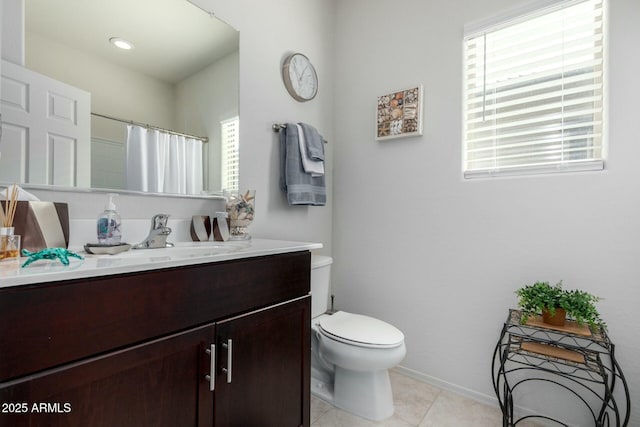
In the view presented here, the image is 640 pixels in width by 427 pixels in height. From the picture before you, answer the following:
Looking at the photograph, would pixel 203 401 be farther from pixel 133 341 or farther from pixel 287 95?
pixel 287 95

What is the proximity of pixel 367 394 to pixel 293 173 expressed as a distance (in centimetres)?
120

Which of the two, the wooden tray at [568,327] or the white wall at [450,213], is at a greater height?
the white wall at [450,213]

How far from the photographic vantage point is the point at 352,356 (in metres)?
1.40

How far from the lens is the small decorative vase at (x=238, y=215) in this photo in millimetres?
1408

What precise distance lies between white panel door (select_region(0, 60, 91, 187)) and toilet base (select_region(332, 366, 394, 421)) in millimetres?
A: 1444

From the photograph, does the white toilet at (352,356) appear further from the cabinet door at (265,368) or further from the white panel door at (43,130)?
the white panel door at (43,130)

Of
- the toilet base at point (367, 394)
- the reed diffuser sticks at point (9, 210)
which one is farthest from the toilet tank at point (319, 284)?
the reed diffuser sticks at point (9, 210)

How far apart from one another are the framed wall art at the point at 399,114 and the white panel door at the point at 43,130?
1.50 meters

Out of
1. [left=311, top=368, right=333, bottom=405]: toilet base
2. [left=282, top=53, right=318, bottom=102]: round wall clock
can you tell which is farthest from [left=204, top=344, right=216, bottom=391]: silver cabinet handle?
[left=282, top=53, right=318, bottom=102]: round wall clock

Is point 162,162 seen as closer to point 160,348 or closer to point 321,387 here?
point 160,348

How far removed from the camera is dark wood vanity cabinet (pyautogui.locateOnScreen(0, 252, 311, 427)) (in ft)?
1.84

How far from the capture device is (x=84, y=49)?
1.08m

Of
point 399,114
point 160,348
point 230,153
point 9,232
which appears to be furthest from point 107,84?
point 399,114

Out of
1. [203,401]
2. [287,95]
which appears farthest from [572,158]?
[203,401]
